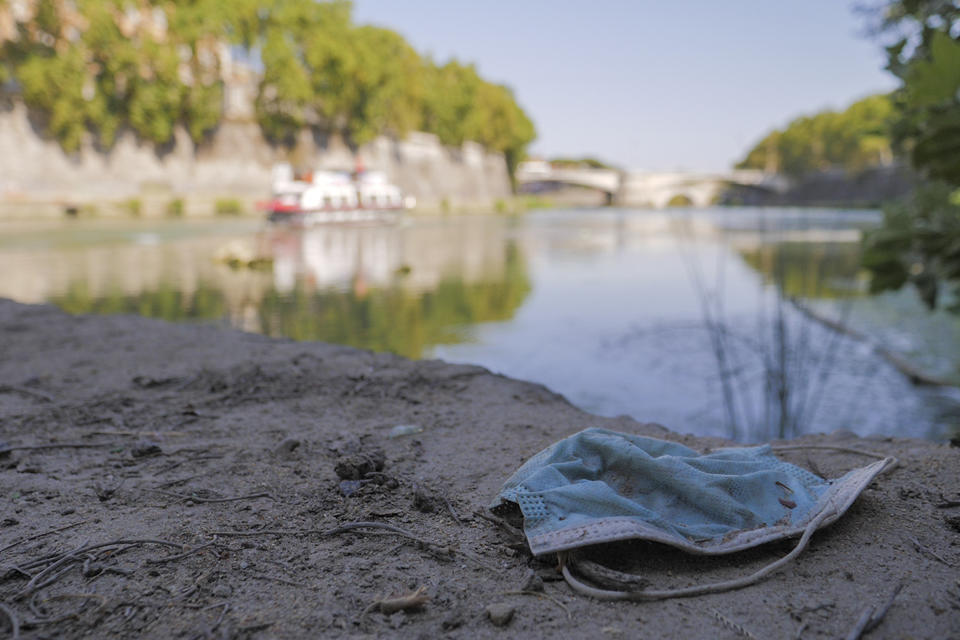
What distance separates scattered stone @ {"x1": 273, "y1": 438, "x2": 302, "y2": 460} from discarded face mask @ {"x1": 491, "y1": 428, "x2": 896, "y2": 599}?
1.00 meters

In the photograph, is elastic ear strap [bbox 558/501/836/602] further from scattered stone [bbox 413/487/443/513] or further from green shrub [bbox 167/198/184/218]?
green shrub [bbox 167/198/184/218]

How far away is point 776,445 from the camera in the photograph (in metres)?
3.08

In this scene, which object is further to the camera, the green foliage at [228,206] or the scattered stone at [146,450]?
the green foliage at [228,206]

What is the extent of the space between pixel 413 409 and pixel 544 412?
0.66 m

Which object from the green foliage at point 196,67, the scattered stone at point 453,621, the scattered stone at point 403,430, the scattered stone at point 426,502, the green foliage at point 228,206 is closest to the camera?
the scattered stone at point 453,621

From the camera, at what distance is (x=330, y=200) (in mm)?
25172

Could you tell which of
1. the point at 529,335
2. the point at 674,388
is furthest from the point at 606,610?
the point at 529,335

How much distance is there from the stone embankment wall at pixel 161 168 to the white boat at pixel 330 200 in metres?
7.98

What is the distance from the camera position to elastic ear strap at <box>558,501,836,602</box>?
1740 mm

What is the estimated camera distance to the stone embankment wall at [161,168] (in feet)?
90.5

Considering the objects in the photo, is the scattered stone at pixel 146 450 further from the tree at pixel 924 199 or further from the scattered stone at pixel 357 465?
the tree at pixel 924 199

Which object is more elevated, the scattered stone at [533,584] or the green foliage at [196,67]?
the green foliage at [196,67]

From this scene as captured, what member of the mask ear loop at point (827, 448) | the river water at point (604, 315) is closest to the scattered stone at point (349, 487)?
the mask ear loop at point (827, 448)

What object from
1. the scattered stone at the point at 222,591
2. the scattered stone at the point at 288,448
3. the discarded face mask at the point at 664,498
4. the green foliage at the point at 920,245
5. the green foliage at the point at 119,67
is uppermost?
the green foliage at the point at 119,67
